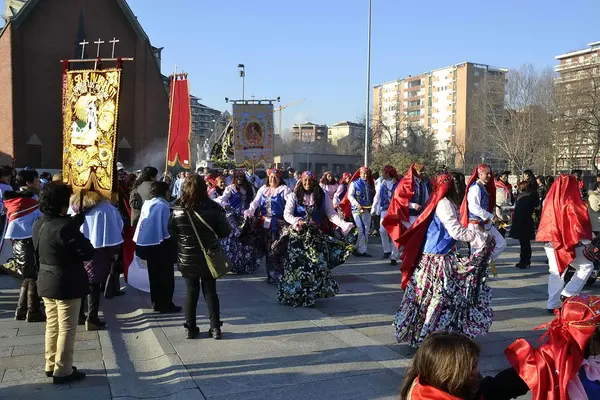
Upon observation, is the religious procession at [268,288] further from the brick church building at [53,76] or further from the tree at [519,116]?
the tree at [519,116]

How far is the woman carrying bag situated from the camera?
18.7 ft

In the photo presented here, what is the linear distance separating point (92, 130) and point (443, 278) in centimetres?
476

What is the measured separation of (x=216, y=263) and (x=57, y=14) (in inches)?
1369

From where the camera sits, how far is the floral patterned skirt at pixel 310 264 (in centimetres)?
722

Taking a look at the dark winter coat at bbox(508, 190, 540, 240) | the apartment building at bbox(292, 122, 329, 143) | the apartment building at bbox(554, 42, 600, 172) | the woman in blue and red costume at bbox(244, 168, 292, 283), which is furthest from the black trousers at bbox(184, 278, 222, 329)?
the apartment building at bbox(292, 122, 329, 143)

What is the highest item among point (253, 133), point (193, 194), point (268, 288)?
point (253, 133)

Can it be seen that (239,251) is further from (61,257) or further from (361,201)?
(61,257)

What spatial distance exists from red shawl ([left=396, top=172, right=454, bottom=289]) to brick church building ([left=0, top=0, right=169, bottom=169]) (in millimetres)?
30521

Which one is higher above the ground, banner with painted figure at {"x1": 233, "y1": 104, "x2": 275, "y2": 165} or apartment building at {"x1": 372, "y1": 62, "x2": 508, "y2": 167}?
apartment building at {"x1": 372, "y1": 62, "x2": 508, "y2": 167}

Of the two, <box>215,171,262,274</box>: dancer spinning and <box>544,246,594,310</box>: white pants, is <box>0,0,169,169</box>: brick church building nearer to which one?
<box>215,171,262,274</box>: dancer spinning

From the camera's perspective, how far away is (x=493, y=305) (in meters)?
7.71

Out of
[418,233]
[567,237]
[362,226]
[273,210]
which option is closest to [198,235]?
[418,233]

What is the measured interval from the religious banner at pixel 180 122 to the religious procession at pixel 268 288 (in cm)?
198

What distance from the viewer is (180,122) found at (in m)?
13.3
